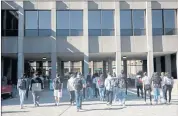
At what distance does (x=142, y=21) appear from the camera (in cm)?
3130

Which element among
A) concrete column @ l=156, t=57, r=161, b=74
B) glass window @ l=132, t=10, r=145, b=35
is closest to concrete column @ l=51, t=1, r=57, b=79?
glass window @ l=132, t=10, r=145, b=35

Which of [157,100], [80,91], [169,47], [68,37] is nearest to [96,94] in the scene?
[157,100]

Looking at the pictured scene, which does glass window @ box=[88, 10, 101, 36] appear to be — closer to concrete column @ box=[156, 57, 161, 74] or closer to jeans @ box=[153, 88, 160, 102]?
concrete column @ box=[156, 57, 161, 74]

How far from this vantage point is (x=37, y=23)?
30797mm

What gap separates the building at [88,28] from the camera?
99.0 ft

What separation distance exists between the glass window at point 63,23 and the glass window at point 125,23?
538cm

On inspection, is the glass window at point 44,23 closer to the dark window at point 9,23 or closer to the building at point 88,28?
the building at point 88,28

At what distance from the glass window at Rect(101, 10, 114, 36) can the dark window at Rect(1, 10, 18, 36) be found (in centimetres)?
842

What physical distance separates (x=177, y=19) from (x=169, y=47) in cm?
292

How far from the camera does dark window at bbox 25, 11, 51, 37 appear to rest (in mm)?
30656

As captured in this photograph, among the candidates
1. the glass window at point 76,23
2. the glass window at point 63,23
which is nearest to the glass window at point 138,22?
the glass window at point 76,23

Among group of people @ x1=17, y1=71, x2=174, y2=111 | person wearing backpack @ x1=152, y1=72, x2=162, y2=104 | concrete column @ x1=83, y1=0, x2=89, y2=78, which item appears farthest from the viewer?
concrete column @ x1=83, y1=0, x2=89, y2=78

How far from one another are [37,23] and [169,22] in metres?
13.0

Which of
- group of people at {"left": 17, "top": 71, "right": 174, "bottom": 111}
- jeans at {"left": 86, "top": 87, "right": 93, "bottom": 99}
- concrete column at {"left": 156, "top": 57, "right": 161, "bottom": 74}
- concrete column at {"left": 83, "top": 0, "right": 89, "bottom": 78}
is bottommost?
jeans at {"left": 86, "top": 87, "right": 93, "bottom": 99}
